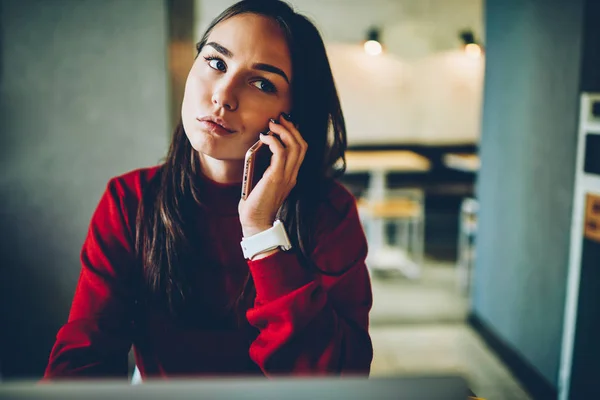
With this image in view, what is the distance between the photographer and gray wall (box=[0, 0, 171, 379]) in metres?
1.34

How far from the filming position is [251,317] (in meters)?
0.80

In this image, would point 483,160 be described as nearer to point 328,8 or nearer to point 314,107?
point 314,107

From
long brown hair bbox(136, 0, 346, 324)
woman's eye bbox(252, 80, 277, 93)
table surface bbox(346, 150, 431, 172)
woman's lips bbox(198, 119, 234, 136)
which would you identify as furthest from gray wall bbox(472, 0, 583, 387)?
woman's lips bbox(198, 119, 234, 136)

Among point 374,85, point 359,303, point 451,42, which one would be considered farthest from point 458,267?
point 359,303

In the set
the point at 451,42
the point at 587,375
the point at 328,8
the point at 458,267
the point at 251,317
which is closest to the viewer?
the point at 251,317

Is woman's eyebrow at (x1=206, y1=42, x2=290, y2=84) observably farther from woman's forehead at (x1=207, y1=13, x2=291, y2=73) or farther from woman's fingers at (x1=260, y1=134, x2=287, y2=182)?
woman's fingers at (x1=260, y1=134, x2=287, y2=182)

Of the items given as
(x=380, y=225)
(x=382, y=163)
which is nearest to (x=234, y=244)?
(x=382, y=163)

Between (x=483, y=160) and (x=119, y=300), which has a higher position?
(x=483, y=160)

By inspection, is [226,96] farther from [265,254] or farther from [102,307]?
[102,307]

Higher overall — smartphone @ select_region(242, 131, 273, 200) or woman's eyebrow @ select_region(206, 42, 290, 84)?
woman's eyebrow @ select_region(206, 42, 290, 84)

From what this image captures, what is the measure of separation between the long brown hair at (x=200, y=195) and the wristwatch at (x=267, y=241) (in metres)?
0.11

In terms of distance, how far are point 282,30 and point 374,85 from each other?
4733 millimetres

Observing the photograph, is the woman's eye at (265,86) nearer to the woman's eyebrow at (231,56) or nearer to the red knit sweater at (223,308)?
the woman's eyebrow at (231,56)

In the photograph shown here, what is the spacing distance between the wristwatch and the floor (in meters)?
1.29
